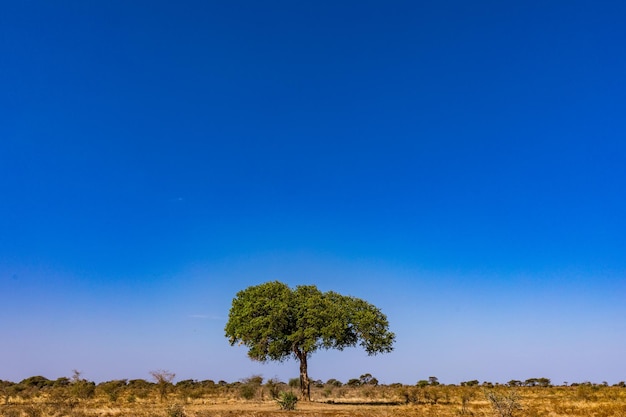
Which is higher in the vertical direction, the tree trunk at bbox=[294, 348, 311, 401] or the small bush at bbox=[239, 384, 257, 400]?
the tree trunk at bbox=[294, 348, 311, 401]

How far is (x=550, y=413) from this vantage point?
31.5 metres

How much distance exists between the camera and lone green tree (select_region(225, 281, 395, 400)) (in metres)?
39.3

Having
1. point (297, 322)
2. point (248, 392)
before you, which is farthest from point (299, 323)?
point (248, 392)

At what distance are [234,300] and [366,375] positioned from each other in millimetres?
92737

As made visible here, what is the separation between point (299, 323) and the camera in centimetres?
3988

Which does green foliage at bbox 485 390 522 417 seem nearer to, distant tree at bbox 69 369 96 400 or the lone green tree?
the lone green tree

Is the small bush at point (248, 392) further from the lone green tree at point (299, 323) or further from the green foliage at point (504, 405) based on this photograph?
the green foliage at point (504, 405)

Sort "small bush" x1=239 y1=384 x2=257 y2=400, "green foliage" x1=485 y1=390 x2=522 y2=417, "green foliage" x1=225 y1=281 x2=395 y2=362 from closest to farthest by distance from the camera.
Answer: "green foliage" x1=485 y1=390 x2=522 y2=417
"green foliage" x1=225 y1=281 x2=395 y2=362
"small bush" x1=239 y1=384 x2=257 y2=400

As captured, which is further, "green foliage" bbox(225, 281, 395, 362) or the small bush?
the small bush

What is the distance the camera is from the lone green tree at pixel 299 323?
3931 cm

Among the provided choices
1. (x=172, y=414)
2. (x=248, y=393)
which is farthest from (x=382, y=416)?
(x=248, y=393)

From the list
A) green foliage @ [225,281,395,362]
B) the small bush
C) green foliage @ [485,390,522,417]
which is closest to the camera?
green foliage @ [485,390,522,417]

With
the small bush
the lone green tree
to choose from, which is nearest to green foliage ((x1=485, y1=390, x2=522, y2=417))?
the lone green tree

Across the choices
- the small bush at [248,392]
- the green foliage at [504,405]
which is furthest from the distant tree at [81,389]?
the green foliage at [504,405]
